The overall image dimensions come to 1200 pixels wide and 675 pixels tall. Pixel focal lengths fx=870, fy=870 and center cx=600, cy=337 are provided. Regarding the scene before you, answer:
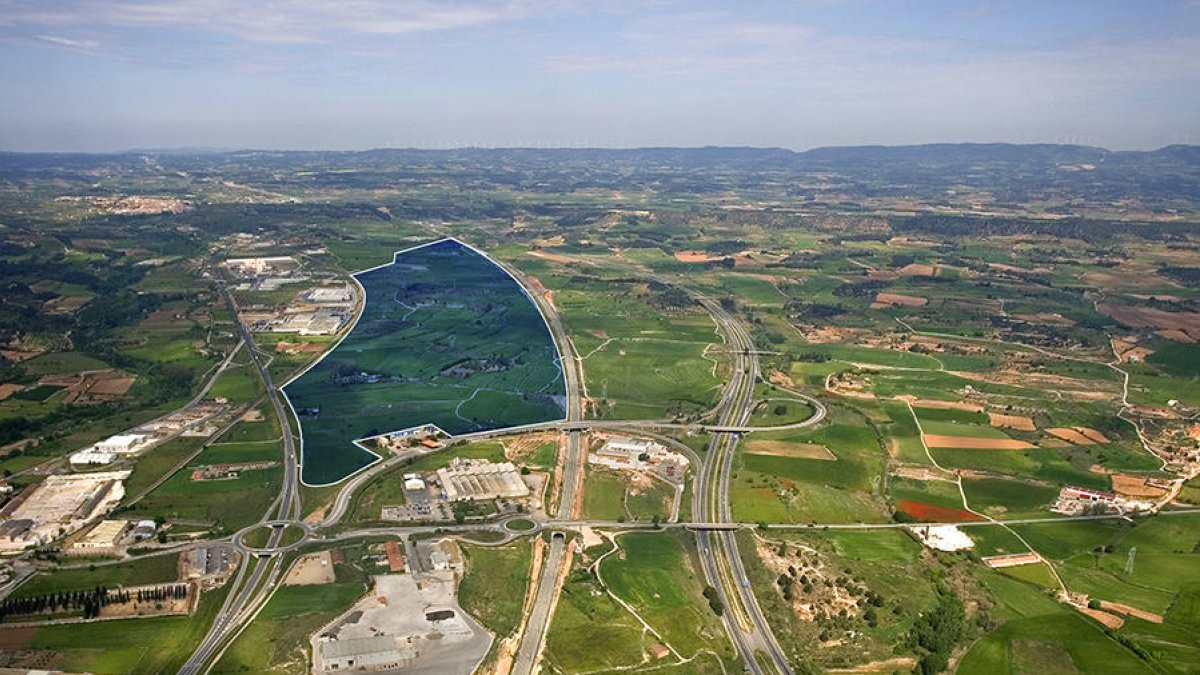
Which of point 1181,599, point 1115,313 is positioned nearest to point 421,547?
point 1181,599

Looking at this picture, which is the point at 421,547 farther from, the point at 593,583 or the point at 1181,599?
the point at 1181,599

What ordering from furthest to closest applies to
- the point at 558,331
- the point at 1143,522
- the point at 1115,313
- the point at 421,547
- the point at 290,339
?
the point at 1115,313
the point at 558,331
the point at 290,339
the point at 1143,522
the point at 421,547

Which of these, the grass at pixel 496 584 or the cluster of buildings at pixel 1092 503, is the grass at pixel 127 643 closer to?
the grass at pixel 496 584

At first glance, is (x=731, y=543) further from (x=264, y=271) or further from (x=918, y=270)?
(x=918, y=270)

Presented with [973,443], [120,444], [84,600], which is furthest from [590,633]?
[120,444]

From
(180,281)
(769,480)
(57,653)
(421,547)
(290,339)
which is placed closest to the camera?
(57,653)
